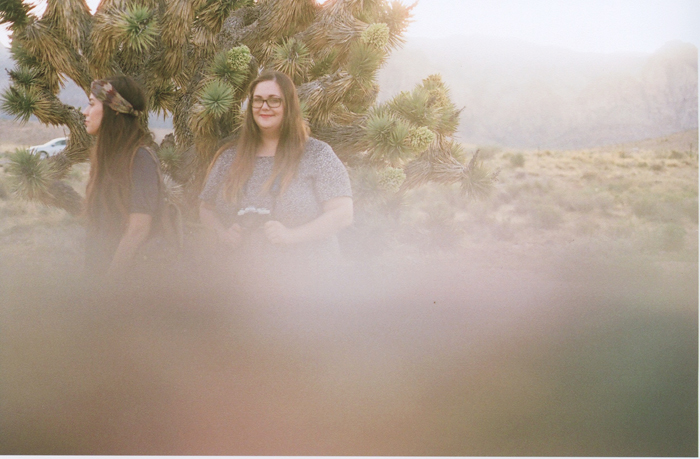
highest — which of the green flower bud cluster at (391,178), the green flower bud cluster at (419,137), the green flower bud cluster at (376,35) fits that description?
the green flower bud cluster at (376,35)

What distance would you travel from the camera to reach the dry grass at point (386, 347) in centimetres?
256

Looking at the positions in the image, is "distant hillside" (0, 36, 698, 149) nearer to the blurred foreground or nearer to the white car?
the blurred foreground

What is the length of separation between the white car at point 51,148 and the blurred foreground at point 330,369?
0.56 m

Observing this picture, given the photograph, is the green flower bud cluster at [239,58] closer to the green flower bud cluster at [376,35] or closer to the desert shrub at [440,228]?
the green flower bud cluster at [376,35]

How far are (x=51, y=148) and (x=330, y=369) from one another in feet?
5.74

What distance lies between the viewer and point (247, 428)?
8.38 feet

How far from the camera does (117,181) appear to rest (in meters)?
2.57

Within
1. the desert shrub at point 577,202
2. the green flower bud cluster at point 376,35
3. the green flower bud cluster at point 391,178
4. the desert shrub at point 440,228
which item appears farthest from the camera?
the desert shrub at point 577,202

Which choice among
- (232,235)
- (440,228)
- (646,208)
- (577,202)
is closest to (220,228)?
(232,235)

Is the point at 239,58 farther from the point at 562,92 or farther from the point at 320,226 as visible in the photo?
the point at 562,92

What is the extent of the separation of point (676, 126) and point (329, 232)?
6.43 feet

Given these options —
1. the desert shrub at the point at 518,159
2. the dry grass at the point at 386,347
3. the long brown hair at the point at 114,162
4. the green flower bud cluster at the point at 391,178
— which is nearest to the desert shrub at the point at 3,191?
the dry grass at the point at 386,347

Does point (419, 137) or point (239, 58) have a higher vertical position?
point (239, 58)

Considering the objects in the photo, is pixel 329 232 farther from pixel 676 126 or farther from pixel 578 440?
pixel 676 126
